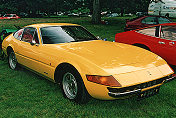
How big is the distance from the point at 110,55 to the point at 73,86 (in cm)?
87

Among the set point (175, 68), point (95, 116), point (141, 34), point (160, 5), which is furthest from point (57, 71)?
point (160, 5)

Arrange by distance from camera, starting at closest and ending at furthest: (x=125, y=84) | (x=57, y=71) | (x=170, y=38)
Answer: (x=125, y=84) → (x=57, y=71) → (x=170, y=38)

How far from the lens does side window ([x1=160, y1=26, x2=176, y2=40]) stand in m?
5.18

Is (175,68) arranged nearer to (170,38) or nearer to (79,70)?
(170,38)

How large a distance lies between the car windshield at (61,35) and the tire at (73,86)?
0.94 m

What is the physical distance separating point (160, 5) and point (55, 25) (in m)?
26.7

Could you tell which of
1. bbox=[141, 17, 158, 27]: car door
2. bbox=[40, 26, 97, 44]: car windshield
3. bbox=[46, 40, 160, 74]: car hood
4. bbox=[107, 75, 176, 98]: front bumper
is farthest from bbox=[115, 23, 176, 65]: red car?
bbox=[141, 17, 158, 27]: car door

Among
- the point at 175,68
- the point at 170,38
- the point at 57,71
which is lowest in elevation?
the point at 175,68

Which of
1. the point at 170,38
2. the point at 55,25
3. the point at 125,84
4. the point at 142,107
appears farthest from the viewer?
the point at 170,38

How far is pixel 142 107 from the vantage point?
343cm

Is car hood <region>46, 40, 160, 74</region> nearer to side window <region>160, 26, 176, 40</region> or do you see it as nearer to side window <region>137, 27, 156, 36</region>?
side window <region>160, 26, 176, 40</region>

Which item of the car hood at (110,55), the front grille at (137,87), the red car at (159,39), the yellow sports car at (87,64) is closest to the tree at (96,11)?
the red car at (159,39)

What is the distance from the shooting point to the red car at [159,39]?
4996 millimetres

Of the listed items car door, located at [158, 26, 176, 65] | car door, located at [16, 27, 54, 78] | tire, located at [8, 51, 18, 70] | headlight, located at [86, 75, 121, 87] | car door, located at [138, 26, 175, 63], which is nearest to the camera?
headlight, located at [86, 75, 121, 87]
